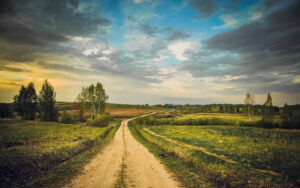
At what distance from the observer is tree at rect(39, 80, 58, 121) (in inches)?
2368

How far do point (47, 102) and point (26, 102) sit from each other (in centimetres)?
1262

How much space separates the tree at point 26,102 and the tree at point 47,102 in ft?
29.8

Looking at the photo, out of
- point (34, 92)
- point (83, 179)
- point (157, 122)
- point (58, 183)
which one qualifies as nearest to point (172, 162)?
point (83, 179)

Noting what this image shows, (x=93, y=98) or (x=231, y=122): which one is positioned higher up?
(x=93, y=98)

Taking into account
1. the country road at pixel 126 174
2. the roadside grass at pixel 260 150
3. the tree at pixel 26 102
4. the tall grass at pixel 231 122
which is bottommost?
the tall grass at pixel 231 122

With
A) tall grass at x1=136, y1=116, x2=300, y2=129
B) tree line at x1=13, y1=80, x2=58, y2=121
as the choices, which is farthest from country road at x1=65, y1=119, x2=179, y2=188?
tree line at x1=13, y1=80, x2=58, y2=121

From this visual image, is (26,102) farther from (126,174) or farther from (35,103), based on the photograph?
(126,174)

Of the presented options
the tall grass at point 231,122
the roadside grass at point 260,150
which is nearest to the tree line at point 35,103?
the tall grass at point 231,122

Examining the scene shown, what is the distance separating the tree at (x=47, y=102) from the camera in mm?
60141

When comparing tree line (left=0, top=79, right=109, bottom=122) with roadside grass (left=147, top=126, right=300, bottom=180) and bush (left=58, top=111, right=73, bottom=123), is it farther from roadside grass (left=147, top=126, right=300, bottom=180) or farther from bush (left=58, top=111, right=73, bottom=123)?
roadside grass (left=147, top=126, right=300, bottom=180)

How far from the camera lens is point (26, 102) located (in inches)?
2532

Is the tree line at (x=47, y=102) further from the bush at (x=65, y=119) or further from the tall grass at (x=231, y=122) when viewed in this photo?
the tall grass at (x=231, y=122)

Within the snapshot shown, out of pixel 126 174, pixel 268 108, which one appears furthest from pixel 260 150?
pixel 268 108

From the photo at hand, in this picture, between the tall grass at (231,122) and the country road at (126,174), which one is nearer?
the country road at (126,174)
